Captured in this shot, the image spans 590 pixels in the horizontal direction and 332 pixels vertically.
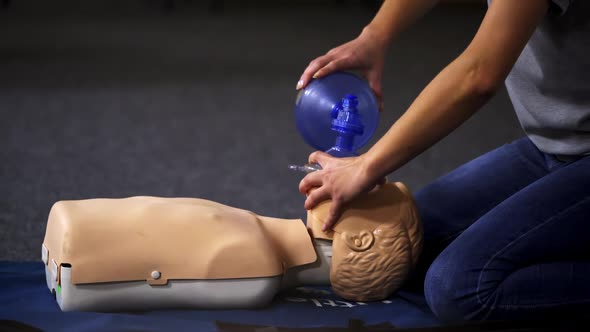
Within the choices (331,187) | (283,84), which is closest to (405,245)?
(331,187)

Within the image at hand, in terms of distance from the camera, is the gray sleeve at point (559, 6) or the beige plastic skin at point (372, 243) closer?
the gray sleeve at point (559, 6)

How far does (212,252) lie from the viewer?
1.49 m

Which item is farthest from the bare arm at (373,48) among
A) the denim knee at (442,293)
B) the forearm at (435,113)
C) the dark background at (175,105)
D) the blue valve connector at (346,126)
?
the dark background at (175,105)

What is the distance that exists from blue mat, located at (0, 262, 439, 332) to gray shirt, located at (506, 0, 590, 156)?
17.6 inches

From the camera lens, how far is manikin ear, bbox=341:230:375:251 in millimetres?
1563

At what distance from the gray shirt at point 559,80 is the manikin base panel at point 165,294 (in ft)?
2.11

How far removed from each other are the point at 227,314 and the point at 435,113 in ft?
1.80

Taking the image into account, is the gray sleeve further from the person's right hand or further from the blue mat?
the blue mat

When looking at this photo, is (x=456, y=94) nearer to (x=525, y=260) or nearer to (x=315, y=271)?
(x=525, y=260)

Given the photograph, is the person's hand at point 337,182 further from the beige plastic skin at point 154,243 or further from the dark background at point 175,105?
the dark background at point 175,105

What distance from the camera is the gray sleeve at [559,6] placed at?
142 cm

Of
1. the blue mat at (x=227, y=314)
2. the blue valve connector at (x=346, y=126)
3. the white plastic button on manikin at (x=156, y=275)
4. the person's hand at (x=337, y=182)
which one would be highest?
the blue valve connector at (x=346, y=126)

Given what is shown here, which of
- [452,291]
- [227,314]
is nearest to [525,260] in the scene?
[452,291]

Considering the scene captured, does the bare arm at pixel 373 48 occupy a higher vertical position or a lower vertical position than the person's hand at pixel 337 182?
higher
